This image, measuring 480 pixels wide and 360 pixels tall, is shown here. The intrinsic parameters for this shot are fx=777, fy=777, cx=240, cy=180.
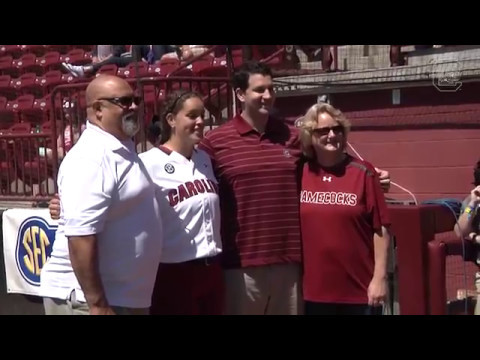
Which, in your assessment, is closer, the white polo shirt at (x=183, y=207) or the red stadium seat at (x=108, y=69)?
the white polo shirt at (x=183, y=207)

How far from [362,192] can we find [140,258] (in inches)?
46.3

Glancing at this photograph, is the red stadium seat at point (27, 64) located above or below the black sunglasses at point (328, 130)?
above

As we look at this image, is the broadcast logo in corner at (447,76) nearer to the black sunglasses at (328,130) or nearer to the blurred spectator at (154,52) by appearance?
the black sunglasses at (328,130)

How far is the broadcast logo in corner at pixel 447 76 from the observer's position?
771 centimetres

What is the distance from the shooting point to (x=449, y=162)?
8.00 m

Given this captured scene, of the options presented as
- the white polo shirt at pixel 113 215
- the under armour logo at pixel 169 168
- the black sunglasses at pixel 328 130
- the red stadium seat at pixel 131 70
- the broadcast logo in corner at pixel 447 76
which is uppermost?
the red stadium seat at pixel 131 70

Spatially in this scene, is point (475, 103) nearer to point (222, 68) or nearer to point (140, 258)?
point (222, 68)

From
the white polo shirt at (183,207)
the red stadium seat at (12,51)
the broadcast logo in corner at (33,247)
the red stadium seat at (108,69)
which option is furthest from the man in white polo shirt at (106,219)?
the red stadium seat at (12,51)

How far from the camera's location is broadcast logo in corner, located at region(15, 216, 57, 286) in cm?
603

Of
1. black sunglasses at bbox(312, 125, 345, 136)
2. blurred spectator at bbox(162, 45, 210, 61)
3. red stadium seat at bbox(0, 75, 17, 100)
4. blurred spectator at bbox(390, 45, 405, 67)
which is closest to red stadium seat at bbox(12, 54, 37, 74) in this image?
red stadium seat at bbox(0, 75, 17, 100)

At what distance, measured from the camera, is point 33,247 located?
6.16 metres

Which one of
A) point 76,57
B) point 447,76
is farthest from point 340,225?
point 76,57

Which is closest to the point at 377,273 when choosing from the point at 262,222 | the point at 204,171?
the point at 262,222

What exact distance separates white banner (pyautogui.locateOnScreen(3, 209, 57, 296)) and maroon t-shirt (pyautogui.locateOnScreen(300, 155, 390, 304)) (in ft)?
8.65
